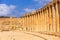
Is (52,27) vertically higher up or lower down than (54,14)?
lower down

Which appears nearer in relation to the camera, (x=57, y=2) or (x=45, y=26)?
(x=57, y=2)

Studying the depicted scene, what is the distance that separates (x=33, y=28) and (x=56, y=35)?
503 inches

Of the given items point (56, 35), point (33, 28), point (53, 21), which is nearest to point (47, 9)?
point (53, 21)

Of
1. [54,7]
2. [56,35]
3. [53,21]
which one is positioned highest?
[54,7]

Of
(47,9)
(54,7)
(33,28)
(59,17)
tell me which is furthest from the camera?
(33,28)

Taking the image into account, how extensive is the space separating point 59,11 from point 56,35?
99.8 inches

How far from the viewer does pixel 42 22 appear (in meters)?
22.2

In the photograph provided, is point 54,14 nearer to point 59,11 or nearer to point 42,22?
point 59,11

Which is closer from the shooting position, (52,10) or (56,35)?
(56,35)

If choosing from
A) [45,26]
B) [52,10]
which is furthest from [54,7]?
[45,26]

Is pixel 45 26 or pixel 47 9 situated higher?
pixel 47 9

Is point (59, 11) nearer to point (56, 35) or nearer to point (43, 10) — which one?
point (56, 35)

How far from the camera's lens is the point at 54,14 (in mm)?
17453

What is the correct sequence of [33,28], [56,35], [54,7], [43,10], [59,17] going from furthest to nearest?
[33,28]
[43,10]
[54,7]
[59,17]
[56,35]
